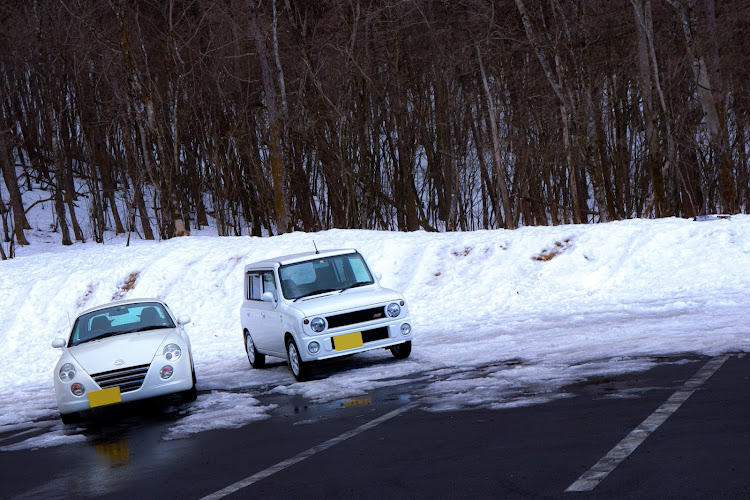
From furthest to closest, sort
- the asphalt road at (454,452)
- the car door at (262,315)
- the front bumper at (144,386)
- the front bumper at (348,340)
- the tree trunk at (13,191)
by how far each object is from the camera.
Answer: the tree trunk at (13,191)
the car door at (262,315)
the front bumper at (348,340)
the front bumper at (144,386)
the asphalt road at (454,452)

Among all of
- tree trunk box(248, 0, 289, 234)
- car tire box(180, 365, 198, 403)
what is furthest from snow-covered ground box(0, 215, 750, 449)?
tree trunk box(248, 0, 289, 234)

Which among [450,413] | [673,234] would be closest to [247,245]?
[673,234]

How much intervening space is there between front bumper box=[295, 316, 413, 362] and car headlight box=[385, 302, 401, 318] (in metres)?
0.09

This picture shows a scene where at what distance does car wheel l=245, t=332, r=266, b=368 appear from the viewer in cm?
1469

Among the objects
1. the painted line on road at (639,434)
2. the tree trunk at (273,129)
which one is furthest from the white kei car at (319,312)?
the tree trunk at (273,129)

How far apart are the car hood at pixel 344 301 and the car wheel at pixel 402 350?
0.80 metres

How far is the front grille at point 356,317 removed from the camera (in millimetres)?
12438

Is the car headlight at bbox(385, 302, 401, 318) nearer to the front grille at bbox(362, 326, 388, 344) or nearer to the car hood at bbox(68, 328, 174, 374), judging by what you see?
the front grille at bbox(362, 326, 388, 344)

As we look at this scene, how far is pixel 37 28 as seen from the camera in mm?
40031

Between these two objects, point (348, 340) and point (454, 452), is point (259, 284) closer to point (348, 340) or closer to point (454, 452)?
point (348, 340)

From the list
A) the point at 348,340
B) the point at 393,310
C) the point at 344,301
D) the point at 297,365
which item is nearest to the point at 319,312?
the point at 344,301

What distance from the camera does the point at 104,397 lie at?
11.1 m

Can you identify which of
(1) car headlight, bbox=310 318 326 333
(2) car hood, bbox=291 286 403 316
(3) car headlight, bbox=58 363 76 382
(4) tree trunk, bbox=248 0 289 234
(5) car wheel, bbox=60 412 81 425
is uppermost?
(4) tree trunk, bbox=248 0 289 234

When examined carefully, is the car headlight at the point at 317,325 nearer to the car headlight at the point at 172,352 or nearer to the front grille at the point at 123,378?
the car headlight at the point at 172,352
